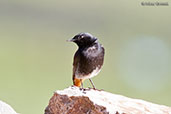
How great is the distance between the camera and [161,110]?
573 cm

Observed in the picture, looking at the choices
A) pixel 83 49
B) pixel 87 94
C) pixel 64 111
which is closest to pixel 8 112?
pixel 64 111

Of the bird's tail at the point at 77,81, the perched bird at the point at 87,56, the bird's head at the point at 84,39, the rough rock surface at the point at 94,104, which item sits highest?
the bird's head at the point at 84,39

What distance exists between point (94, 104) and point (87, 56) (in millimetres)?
1360

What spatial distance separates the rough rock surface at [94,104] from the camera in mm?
5223

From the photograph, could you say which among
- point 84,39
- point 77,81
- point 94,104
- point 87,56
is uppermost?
point 84,39

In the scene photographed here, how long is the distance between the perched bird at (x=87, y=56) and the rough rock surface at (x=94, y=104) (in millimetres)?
578

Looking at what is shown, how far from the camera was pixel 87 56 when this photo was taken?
644 cm

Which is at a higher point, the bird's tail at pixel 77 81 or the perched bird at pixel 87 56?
the perched bird at pixel 87 56

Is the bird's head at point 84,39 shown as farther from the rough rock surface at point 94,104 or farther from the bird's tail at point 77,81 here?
the rough rock surface at point 94,104

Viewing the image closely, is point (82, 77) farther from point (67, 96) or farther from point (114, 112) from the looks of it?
point (114, 112)

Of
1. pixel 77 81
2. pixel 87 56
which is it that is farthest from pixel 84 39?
pixel 77 81

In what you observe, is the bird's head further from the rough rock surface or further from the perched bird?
the rough rock surface

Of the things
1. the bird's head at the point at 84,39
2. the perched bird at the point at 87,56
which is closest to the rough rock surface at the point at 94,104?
the perched bird at the point at 87,56

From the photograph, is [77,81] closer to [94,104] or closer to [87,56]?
[87,56]
